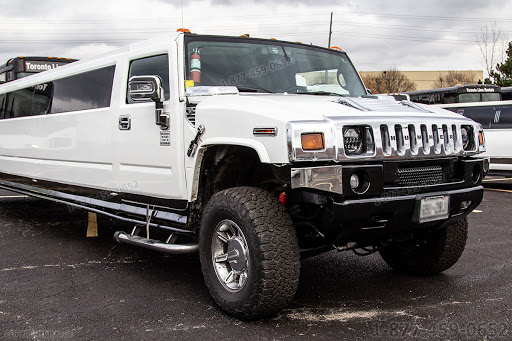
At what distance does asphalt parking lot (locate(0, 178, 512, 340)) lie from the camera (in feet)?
11.5

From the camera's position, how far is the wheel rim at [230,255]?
11.9 ft

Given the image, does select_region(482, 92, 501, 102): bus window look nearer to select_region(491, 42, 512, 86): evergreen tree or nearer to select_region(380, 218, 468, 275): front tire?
select_region(491, 42, 512, 86): evergreen tree

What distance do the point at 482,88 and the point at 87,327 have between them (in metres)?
19.1

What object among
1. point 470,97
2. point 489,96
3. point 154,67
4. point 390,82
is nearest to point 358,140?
point 154,67

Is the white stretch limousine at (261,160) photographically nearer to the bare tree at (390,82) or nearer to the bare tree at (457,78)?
the bare tree at (390,82)

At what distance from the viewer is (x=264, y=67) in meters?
4.68

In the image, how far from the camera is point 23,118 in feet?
23.2

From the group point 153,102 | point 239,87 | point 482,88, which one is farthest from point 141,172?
point 482,88

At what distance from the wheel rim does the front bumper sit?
61 centimetres

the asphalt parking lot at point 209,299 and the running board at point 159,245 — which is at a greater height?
the running board at point 159,245

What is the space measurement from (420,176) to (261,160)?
1.17 m

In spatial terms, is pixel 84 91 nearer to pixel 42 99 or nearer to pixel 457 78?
pixel 42 99

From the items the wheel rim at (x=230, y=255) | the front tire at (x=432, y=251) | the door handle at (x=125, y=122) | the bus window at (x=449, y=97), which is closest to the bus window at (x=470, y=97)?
the bus window at (x=449, y=97)

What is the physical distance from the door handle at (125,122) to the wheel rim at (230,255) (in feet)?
5.09
